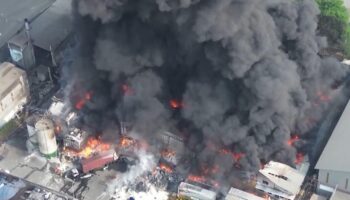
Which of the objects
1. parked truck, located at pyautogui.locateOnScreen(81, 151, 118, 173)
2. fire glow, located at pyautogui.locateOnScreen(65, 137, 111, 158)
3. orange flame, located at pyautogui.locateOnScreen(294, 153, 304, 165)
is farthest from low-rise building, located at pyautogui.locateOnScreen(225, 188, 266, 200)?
fire glow, located at pyautogui.locateOnScreen(65, 137, 111, 158)

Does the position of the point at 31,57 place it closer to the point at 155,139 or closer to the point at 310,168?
the point at 155,139

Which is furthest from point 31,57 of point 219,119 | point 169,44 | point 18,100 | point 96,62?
point 219,119

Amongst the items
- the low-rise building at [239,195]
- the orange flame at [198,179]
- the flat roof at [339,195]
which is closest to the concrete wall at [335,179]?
the flat roof at [339,195]

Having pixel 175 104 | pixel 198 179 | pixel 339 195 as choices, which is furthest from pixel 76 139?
pixel 339 195

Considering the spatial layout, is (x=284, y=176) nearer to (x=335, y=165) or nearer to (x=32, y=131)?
(x=335, y=165)

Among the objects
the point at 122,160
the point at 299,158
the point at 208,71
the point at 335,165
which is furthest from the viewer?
the point at 122,160

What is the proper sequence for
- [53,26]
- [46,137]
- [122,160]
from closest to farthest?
[46,137] → [122,160] → [53,26]

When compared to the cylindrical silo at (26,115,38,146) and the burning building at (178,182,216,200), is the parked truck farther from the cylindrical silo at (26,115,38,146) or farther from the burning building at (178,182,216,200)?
the burning building at (178,182,216,200)
